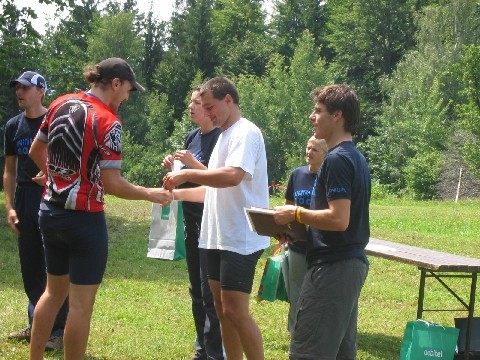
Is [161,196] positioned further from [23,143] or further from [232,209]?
[23,143]

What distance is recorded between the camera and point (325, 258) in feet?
13.6

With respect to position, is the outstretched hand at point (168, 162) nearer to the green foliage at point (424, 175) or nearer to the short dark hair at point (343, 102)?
the short dark hair at point (343, 102)

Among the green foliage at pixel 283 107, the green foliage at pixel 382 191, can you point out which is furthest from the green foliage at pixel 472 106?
the green foliage at pixel 283 107

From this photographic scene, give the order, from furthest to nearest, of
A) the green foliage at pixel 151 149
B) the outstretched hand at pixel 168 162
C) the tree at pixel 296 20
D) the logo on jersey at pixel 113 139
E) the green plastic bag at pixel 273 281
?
the tree at pixel 296 20, the green foliage at pixel 151 149, the green plastic bag at pixel 273 281, the outstretched hand at pixel 168 162, the logo on jersey at pixel 113 139

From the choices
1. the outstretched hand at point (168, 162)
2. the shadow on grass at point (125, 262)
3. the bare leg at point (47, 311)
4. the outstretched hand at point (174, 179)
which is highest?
the outstretched hand at point (168, 162)

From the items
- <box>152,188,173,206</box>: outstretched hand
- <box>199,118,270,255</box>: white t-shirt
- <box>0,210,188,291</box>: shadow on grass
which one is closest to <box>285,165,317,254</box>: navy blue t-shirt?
<box>199,118,270,255</box>: white t-shirt

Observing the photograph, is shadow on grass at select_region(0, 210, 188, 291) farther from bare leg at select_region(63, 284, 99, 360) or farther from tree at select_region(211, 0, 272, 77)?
tree at select_region(211, 0, 272, 77)

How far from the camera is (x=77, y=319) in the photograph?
4809mm

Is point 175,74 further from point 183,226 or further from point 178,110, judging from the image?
point 183,226

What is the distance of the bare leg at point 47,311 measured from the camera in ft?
16.8

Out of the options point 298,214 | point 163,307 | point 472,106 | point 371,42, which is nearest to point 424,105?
point 472,106

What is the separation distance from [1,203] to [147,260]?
356 inches

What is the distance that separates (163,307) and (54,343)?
2.41 m

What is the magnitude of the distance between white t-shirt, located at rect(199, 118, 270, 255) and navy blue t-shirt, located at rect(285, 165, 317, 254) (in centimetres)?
46
